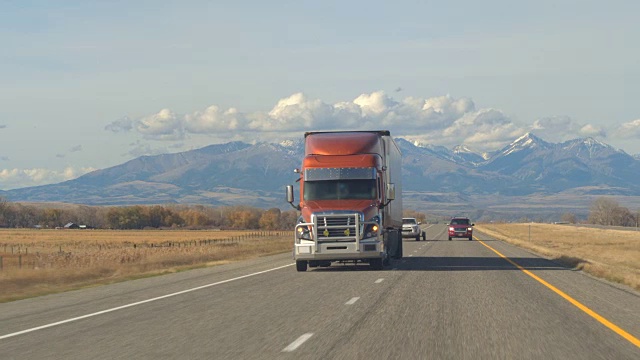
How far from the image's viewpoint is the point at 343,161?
3105 centimetres

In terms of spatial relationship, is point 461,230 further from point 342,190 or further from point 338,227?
point 338,227

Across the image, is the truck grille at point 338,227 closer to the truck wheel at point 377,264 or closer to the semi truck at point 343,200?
the semi truck at point 343,200

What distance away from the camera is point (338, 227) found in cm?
2970

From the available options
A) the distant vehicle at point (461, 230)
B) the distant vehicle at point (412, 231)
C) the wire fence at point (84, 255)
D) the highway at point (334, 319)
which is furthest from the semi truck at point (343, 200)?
the distant vehicle at point (412, 231)

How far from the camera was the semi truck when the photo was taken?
2970 centimetres

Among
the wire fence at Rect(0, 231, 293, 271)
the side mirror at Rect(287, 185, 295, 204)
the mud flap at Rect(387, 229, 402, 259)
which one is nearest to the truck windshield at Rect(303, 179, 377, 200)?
the side mirror at Rect(287, 185, 295, 204)

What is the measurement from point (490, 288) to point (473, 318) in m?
7.03

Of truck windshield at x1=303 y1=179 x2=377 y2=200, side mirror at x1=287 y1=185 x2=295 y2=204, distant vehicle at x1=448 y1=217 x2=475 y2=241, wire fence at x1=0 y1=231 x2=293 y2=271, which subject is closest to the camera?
side mirror at x1=287 y1=185 x2=295 y2=204

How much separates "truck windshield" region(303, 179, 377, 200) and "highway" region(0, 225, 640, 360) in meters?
3.88

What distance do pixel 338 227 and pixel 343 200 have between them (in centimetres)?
116

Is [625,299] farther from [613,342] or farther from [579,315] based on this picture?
[613,342]

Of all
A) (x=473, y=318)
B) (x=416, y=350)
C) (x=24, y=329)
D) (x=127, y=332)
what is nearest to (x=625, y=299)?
(x=473, y=318)

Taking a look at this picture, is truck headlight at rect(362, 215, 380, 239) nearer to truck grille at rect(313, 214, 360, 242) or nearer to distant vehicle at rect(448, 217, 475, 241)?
truck grille at rect(313, 214, 360, 242)

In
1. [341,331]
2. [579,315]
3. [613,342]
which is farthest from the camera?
[579,315]
